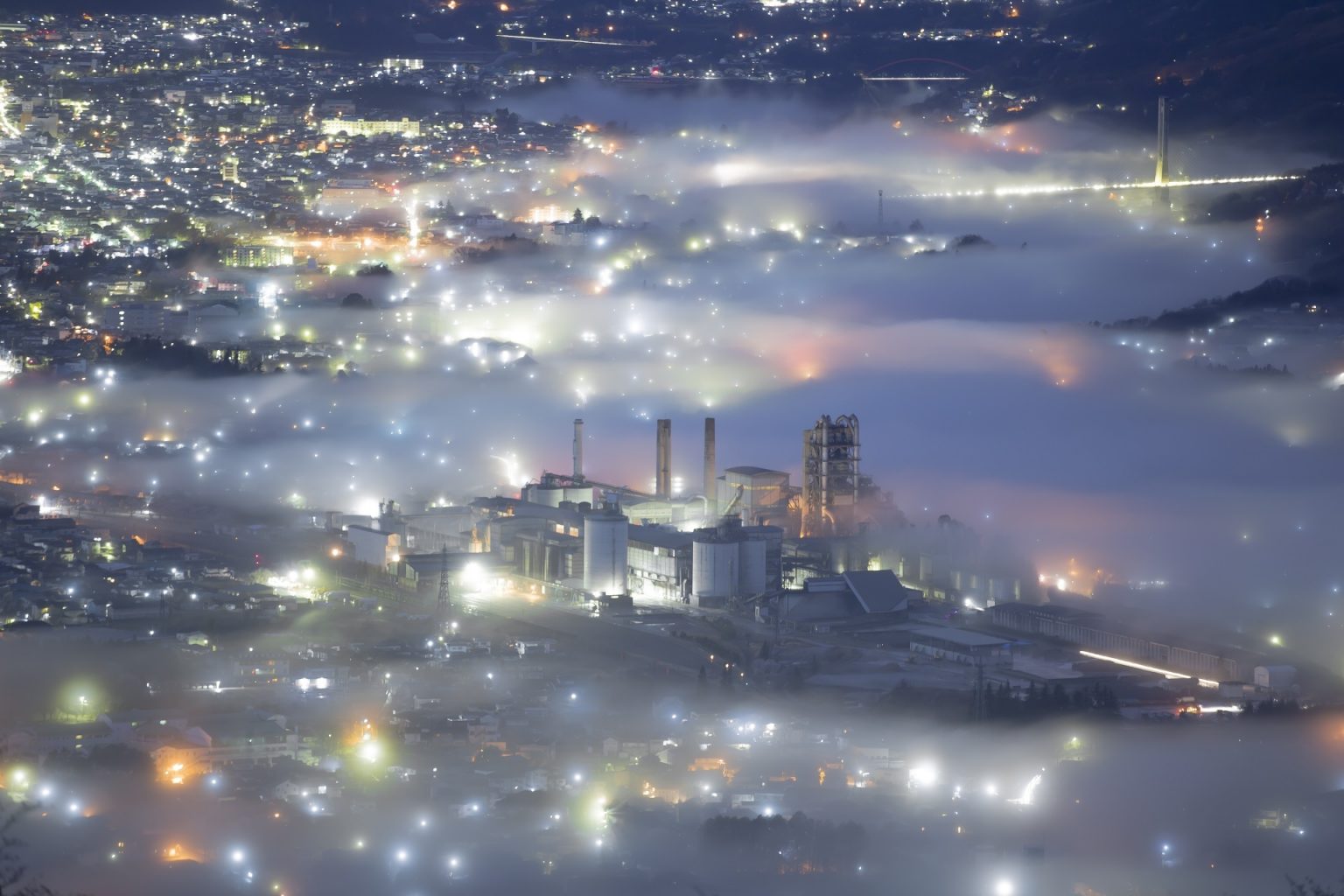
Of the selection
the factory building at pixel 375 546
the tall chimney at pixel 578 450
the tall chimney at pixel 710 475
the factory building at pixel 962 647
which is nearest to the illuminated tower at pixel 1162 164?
the tall chimney at pixel 710 475

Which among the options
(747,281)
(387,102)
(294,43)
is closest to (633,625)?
(747,281)

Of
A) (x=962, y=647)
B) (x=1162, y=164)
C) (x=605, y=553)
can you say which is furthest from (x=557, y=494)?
(x=1162, y=164)

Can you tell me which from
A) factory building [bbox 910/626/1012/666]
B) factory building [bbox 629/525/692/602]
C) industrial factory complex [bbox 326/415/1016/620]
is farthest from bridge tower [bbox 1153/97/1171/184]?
factory building [bbox 910/626/1012/666]

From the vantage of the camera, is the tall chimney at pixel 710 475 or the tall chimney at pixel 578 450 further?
the tall chimney at pixel 578 450

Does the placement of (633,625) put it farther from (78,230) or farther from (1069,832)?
(78,230)

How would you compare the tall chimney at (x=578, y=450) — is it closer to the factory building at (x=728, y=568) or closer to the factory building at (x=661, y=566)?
the factory building at (x=661, y=566)

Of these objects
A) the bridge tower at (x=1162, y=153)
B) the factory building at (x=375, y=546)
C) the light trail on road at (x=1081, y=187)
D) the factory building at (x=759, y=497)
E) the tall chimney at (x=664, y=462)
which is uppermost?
the bridge tower at (x=1162, y=153)
